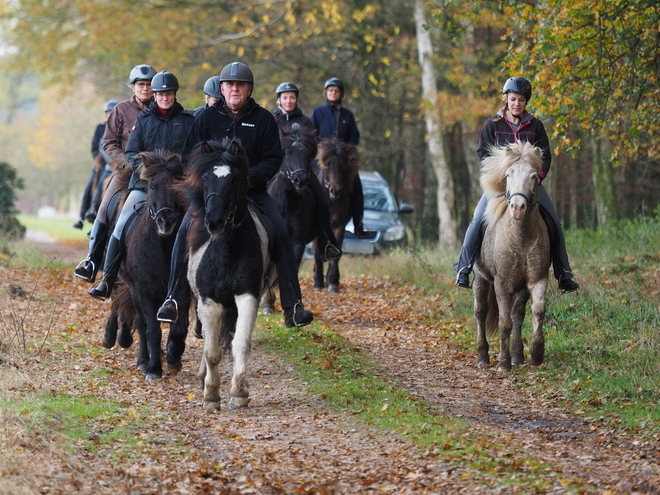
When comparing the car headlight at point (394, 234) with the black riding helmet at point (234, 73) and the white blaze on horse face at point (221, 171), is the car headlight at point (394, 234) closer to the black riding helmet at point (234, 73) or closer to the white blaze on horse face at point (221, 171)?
the black riding helmet at point (234, 73)

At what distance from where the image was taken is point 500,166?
1013cm

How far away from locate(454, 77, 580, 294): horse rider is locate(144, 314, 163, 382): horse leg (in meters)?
3.36

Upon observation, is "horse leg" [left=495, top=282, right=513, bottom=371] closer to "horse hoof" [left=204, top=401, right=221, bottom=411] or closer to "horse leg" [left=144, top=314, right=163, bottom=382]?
"horse hoof" [left=204, top=401, right=221, bottom=411]

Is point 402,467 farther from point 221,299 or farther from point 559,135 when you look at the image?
point 559,135

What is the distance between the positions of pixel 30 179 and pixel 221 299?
72.1 metres

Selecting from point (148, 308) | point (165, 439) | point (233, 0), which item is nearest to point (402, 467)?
point (165, 439)

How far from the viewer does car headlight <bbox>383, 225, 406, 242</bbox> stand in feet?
70.9

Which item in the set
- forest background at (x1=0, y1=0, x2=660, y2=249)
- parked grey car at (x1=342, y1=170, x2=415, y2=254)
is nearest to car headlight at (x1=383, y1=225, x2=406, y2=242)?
parked grey car at (x1=342, y1=170, x2=415, y2=254)

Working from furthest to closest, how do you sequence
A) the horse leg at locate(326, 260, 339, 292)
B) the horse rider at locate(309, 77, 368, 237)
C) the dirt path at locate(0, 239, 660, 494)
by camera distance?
1. the horse leg at locate(326, 260, 339, 292)
2. the horse rider at locate(309, 77, 368, 237)
3. the dirt path at locate(0, 239, 660, 494)

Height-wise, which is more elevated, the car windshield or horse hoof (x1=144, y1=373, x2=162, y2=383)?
the car windshield

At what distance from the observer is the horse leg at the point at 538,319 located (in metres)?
10.1

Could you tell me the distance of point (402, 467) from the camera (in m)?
6.45

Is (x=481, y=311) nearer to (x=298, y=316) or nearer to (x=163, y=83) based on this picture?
(x=298, y=316)

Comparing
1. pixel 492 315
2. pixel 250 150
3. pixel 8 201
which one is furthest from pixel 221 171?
pixel 8 201
